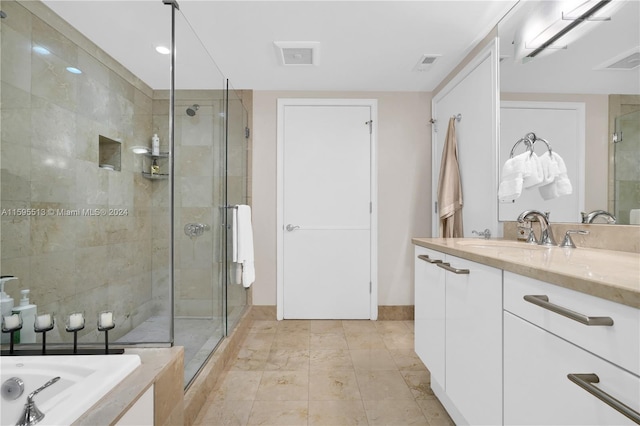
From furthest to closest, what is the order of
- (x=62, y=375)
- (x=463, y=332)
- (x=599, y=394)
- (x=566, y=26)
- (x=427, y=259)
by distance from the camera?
1. (x=427, y=259)
2. (x=566, y=26)
3. (x=463, y=332)
4. (x=62, y=375)
5. (x=599, y=394)

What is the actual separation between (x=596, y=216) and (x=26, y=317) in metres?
2.59

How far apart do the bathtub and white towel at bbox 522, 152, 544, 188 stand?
199 cm

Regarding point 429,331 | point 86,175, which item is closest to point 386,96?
point 429,331

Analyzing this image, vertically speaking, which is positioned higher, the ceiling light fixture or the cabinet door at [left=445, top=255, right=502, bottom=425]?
the ceiling light fixture

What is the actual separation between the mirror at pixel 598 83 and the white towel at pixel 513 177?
0.15m

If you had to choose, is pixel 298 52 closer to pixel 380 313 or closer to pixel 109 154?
pixel 109 154

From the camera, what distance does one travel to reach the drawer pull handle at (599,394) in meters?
0.54

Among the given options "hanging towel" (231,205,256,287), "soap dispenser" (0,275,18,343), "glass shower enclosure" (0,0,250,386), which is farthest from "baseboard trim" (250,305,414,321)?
"soap dispenser" (0,275,18,343)

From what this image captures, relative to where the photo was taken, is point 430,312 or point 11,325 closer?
point 11,325

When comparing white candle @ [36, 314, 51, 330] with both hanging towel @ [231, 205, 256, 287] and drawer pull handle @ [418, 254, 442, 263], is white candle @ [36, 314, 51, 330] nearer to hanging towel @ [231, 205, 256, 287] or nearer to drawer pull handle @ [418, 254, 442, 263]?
hanging towel @ [231, 205, 256, 287]

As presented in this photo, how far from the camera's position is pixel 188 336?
67.2 inches

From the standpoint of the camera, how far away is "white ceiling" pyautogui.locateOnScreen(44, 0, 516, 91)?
1688mm

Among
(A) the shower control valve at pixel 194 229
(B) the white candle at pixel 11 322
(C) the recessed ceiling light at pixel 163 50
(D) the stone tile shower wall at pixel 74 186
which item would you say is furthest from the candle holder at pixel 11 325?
(C) the recessed ceiling light at pixel 163 50

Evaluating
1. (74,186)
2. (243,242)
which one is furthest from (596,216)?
(74,186)
